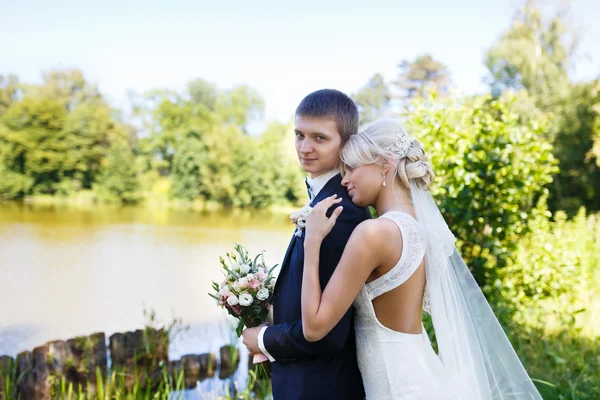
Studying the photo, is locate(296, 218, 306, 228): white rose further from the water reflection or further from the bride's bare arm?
the water reflection

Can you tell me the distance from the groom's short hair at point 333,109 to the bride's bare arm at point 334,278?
443mm

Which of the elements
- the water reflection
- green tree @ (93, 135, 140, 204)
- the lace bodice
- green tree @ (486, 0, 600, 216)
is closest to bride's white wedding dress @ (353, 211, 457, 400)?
the lace bodice

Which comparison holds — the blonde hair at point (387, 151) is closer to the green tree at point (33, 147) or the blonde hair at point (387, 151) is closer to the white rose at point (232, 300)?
the white rose at point (232, 300)

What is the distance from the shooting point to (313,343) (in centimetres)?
172

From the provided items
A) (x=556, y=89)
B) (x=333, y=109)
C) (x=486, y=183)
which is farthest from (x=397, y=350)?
(x=556, y=89)

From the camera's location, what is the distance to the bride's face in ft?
5.98

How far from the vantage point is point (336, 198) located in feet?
6.00

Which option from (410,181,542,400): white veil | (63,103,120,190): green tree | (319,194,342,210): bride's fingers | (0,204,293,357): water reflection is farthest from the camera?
(63,103,120,190): green tree

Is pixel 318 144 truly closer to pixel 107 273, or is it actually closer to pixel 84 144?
pixel 107 273

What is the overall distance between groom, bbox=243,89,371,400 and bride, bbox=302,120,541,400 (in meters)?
0.06

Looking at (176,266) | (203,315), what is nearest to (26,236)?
(176,266)

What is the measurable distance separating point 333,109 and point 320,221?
0.47 metres

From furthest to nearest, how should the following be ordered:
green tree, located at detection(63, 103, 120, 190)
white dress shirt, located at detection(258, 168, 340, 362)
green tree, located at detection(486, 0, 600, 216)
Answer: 1. green tree, located at detection(63, 103, 120, 190)
2. green tree, located at detection(486, 0, 600, 216)
3. white dress shirt, located at detection(258, 168, 340, 362)

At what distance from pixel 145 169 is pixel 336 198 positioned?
32497 millimetres
